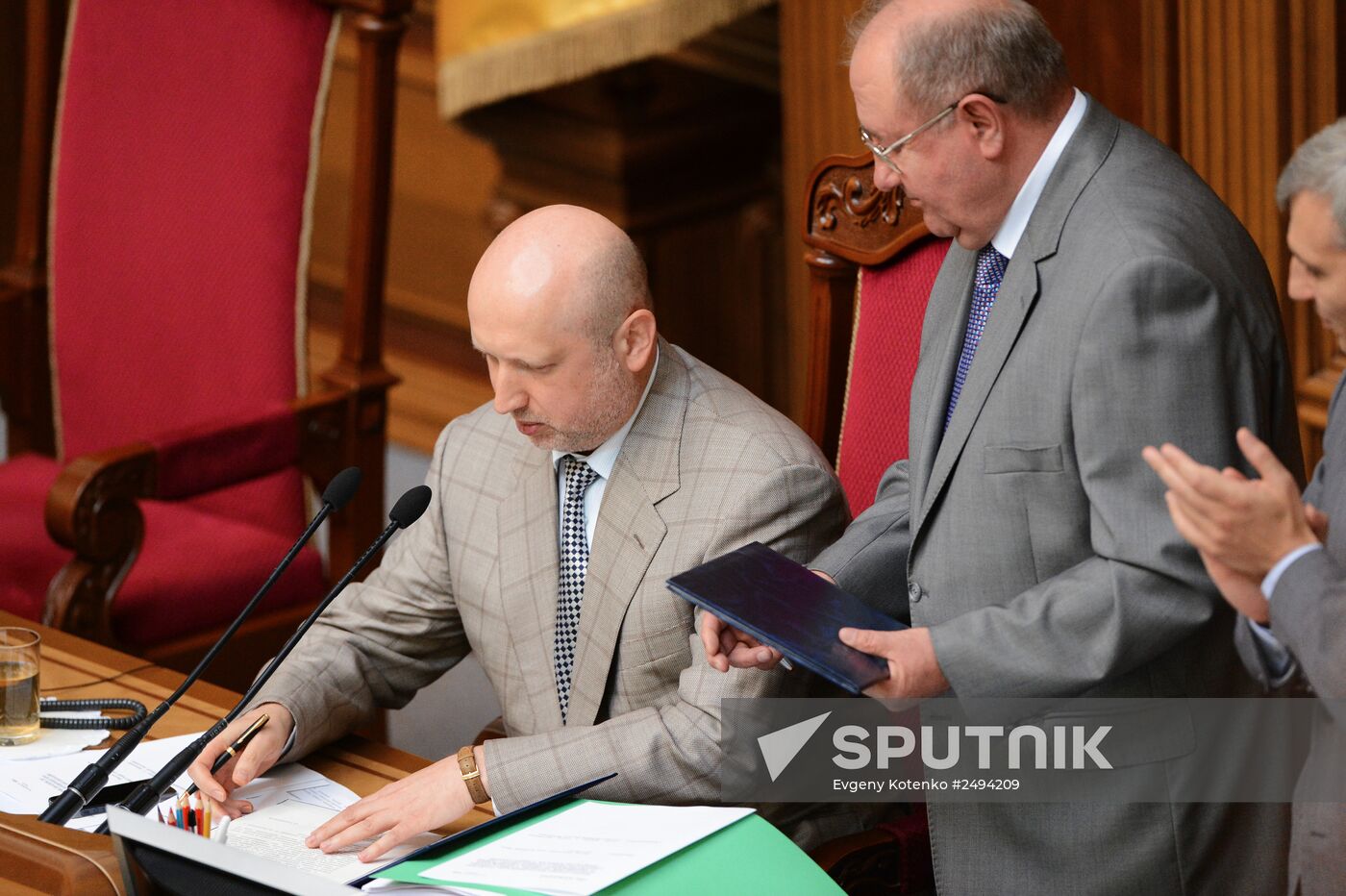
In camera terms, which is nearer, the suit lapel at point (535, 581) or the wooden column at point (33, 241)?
the suit lapel at point (535, 581)

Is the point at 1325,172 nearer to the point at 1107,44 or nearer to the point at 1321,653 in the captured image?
the point at 1321,653

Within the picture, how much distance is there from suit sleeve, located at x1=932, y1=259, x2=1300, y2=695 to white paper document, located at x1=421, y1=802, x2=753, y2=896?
0.31m

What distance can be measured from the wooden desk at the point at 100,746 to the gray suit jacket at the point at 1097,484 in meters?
0.59

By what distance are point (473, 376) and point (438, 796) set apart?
3.22 metres

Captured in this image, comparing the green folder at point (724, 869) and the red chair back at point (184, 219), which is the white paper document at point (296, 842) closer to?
the green folder at point (724, 869)

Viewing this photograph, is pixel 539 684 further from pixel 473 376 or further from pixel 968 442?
pixel 473 376

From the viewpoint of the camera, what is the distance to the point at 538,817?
1845mm

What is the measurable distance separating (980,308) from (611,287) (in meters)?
0.43

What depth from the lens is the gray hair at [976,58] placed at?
185cm

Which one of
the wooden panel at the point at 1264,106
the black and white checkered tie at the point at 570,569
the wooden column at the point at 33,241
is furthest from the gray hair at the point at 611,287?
the wooden column at the point at 33,241

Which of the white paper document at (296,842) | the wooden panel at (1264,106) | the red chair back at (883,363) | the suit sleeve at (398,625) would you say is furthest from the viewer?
the wooden panel at (1264,106)

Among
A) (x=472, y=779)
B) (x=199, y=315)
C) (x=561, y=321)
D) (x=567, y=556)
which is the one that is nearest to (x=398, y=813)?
(x=472, y=779)

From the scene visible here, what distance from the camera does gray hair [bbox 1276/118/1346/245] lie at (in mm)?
1622

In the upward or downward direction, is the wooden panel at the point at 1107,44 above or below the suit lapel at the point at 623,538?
above
